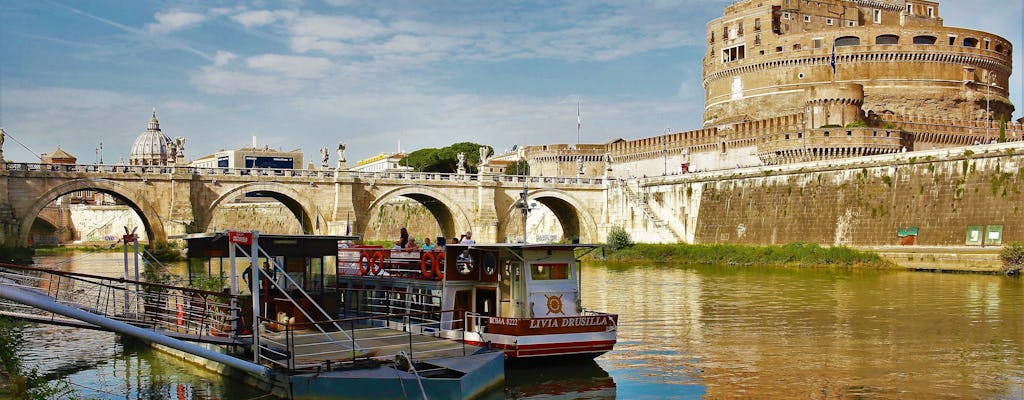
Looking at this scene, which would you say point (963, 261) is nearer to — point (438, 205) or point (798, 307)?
point (798, 307)

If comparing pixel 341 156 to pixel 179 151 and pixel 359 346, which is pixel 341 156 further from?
pixel 359 346

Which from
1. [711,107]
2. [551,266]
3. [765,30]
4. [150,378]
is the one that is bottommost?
[150,378]

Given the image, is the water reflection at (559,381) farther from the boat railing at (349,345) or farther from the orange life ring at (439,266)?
the orange life ring at (439,266)

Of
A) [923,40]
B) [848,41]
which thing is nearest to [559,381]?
[848,41]

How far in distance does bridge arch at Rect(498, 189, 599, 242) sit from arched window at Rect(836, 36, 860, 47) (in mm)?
24688

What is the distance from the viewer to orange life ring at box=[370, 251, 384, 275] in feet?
71.9

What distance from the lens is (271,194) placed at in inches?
2206

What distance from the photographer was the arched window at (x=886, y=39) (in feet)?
237

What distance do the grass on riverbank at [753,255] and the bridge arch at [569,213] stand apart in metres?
6.99

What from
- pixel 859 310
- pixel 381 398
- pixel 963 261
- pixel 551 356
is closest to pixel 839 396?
pixel 551 356

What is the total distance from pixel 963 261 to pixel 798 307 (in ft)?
46.5

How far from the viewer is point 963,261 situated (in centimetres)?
3906

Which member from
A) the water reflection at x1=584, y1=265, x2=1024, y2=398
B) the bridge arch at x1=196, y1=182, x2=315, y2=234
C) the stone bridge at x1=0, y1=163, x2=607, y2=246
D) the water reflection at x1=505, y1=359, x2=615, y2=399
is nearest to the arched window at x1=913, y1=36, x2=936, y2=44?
the stone bridge at x1=0, y1=163, x2=607, y2=246

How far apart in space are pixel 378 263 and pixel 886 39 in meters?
60.2
